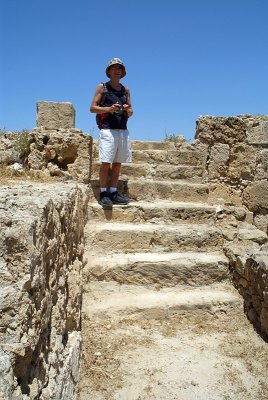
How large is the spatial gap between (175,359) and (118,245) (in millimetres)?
1565

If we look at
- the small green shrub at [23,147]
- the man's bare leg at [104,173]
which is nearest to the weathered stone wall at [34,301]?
the man's bare leg at [104,173]

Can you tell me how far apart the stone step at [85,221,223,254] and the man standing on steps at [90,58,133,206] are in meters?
0.50

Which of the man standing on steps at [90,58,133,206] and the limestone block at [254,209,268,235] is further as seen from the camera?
the limestone block at [254,209,268,235]

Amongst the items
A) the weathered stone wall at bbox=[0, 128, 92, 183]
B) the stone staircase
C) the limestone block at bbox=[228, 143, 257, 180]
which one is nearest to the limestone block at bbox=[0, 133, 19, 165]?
the weathered stone wall at bbox=[0, 128, 92, 183]

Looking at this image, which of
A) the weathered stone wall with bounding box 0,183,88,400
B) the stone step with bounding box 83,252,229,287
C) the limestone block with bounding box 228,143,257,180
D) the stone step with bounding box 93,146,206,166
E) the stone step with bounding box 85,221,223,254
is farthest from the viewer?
the stone step with bounding box 93,146,206,166

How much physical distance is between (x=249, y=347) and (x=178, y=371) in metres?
0.72

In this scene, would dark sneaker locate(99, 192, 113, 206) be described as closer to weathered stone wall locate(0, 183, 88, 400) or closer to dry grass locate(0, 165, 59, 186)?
dry grass locate(0, 165, 59, 186)

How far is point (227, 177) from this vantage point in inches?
222

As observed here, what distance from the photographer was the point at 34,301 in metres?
1.57

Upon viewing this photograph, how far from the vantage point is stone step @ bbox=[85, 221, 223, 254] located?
418 cm

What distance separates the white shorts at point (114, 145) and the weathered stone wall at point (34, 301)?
2.16 metres

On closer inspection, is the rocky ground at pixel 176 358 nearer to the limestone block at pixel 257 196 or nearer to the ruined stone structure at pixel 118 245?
the ruined stone structure at pixel 118 245

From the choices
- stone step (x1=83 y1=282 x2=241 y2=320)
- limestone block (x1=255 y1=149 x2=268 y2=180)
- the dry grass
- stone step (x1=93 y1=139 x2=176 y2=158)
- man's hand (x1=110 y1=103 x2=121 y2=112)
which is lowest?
stone step (x1=83 y1=282 x2=241 y2=320)

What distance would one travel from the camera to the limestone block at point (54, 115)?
4844 millimetres
